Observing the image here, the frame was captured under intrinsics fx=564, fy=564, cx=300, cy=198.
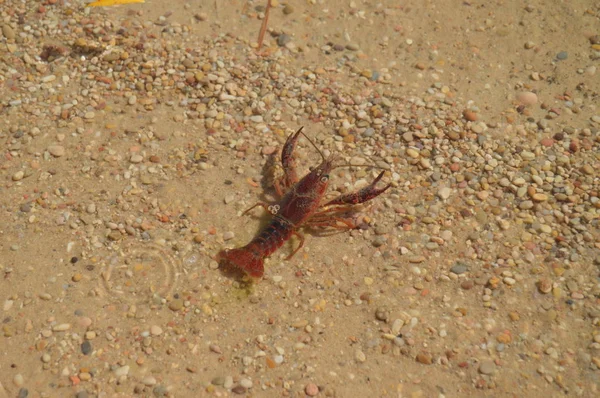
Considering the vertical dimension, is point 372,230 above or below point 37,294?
above

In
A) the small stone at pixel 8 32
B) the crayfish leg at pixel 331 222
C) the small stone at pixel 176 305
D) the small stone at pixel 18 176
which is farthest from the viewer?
the small stone at pixel 8 32

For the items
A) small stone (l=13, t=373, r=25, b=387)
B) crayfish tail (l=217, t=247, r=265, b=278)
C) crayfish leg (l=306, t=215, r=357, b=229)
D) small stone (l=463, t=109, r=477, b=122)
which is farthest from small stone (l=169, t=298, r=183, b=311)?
small stone (l=463, t=109, r=477, b=122)

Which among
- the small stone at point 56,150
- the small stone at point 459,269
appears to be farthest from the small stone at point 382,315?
the small stone at point 56,150

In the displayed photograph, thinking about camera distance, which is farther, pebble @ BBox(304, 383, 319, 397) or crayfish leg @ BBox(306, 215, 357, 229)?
crayfish leg @ BBox(306, 215, 357, 229)

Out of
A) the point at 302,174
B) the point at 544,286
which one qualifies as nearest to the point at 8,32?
the point at 302,174

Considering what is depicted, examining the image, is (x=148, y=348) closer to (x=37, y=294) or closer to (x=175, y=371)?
(x=175, y=371)

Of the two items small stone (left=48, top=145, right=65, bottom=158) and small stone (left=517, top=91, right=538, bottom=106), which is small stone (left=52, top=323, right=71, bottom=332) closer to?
small stone (left=48, top=145, right=65, bottom=158)

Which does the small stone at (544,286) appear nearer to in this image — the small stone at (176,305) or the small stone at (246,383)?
the small stone at (246,383)

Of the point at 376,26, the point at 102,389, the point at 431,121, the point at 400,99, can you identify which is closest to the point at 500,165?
the point at 431,121
